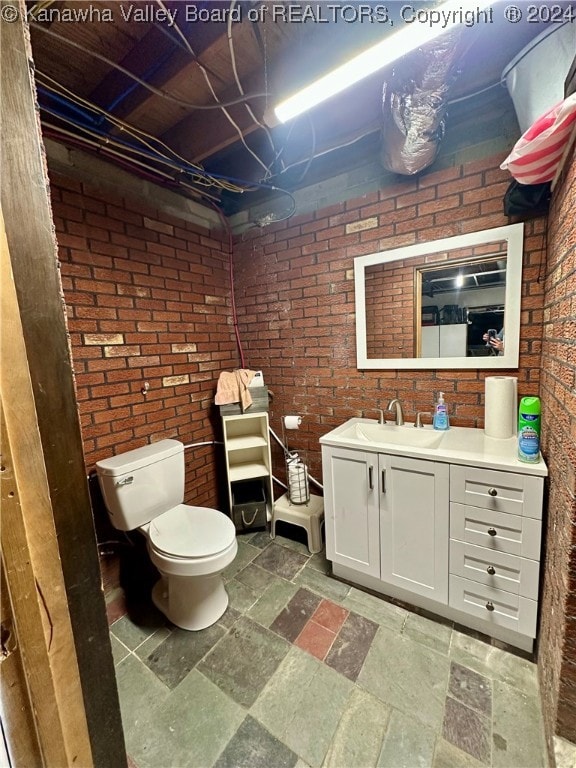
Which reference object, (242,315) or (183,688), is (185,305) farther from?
(183,688)

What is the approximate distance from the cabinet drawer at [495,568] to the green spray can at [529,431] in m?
0.45

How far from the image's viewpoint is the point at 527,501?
50.1 inches

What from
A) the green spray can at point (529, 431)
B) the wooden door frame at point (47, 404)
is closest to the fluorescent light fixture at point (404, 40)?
the wooden door frame at point (47, 404)

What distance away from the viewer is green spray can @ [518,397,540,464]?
130 centimetres

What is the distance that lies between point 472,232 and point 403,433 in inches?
47.8

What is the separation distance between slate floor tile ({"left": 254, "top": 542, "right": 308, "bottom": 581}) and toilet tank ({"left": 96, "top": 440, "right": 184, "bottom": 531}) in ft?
2.37

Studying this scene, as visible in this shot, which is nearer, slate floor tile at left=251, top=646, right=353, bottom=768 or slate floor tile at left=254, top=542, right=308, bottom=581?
slate floor tile at left=251, top=646, right=353, bottom=768

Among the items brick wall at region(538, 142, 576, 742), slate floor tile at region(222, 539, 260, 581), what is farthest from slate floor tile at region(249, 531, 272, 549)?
brick wall at region(538, 142, 576, 742)

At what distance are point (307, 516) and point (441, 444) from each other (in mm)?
1048

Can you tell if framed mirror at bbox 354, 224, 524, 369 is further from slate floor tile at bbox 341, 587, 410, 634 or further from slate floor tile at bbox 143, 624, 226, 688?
slate floor tile at bbox 143, 624, 226, 688

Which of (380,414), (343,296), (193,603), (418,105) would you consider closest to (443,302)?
(343,296)

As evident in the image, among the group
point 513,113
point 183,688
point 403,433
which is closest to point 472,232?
point 513,113

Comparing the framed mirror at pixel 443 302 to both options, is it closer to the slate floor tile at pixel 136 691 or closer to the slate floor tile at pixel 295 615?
the slate floor tile at pixel 295 615

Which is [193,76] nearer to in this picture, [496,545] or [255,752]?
Answer: [496,545]
